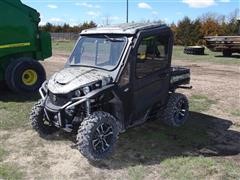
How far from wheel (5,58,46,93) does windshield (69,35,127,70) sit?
11.3 ft

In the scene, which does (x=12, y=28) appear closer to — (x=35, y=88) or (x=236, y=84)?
(x=35, y=88)

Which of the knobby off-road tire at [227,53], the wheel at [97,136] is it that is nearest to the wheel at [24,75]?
the wheel at [97,136]

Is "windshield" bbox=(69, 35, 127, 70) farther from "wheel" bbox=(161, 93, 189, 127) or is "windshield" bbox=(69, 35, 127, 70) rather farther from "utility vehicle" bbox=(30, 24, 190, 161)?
"wheel" bbox=(161, 93, 189, 127)

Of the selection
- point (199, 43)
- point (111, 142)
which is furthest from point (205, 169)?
point (199, 43)

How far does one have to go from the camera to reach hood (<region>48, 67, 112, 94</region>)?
5598 millimetres

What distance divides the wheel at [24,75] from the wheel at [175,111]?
13.8ft

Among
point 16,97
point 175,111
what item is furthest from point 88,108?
point 16,97

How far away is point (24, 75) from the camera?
9.88 metres

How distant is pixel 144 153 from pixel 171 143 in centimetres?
68

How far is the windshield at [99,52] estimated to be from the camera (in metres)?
6.00

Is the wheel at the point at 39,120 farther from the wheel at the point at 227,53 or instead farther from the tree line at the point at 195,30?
the tree line at the point at 195,30

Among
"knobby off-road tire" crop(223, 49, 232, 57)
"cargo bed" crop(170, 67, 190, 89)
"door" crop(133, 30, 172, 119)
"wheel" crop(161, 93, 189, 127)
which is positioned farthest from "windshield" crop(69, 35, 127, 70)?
"knobby off-road tire" crop(223, 49, 232, 57)

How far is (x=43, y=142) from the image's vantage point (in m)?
6.33

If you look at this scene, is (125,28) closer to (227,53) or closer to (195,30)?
(227,53)
